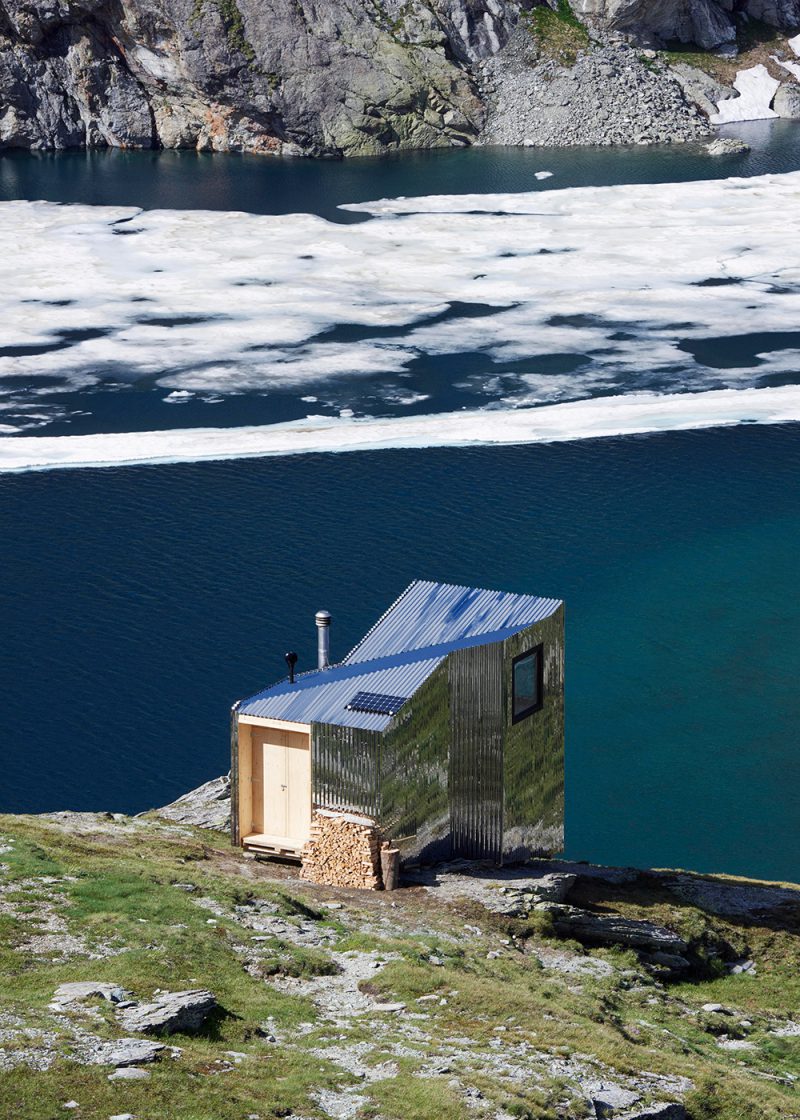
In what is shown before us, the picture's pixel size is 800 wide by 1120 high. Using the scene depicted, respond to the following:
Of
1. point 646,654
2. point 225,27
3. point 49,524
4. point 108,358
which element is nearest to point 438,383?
point 108,358

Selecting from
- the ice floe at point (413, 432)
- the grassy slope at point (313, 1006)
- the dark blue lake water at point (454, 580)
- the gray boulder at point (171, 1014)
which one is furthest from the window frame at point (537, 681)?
the ice floe at point (413, 432)

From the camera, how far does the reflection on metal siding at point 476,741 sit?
29750 mm

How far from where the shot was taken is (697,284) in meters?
89.9

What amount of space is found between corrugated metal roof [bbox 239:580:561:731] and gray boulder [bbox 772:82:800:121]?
120m

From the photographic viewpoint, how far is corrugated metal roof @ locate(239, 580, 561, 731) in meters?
29.0

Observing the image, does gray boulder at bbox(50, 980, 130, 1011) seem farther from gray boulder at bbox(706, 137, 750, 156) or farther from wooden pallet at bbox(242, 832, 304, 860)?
gray boulder at bbox(706, 137, 750, 156)

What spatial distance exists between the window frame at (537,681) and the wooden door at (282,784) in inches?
160

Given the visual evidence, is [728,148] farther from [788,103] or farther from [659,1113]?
[659,1113]

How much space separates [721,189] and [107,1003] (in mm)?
100107

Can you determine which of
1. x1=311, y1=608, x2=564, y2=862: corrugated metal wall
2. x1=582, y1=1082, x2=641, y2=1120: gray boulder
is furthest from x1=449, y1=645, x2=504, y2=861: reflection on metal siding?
x1=582, y1=1082, x2=641, y2=1120: gray boulder

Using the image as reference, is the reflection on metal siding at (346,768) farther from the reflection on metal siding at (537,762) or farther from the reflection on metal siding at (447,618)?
the reflection on metal siding at (537,762)

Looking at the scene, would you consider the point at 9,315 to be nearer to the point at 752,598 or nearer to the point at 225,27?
the point at 752,598

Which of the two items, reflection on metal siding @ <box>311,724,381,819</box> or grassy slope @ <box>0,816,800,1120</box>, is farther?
reflection on metal siding @ <box>311,724,381,819</box>

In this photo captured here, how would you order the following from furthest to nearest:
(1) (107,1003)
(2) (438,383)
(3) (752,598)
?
(2) (438,383) → (3) (752,598) → (1) (107,1003)
